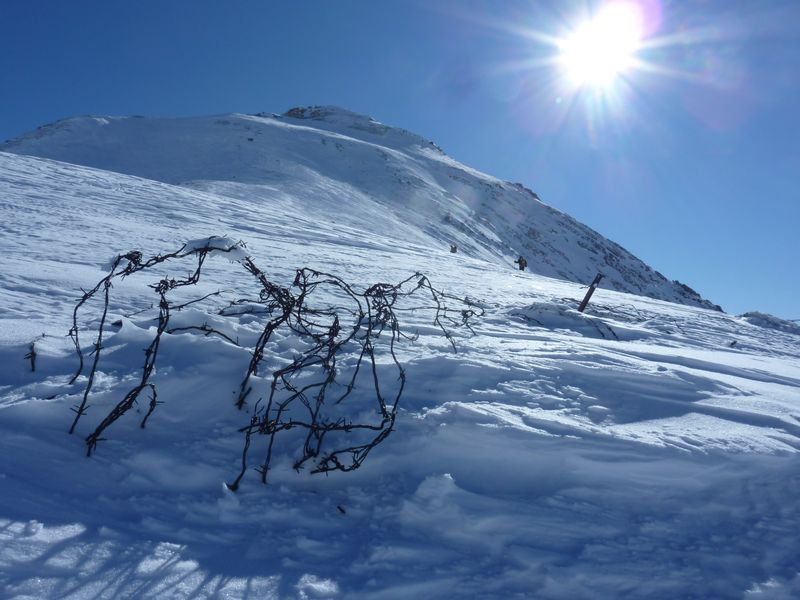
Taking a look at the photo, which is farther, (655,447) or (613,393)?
(613,393)

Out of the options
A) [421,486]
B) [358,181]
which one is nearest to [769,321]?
[421,486]

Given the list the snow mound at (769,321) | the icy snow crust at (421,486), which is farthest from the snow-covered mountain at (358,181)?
the icy snow crust at (421,486)

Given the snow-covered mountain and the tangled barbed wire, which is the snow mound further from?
the tangled barbed wire

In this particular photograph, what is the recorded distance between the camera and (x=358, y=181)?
36188 millimetres

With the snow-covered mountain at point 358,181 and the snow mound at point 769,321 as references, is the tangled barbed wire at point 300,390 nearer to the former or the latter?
the snow-covered mountain at point 358,181

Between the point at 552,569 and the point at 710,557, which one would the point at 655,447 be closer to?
the point at 710,557

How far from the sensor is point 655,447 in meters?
2.12

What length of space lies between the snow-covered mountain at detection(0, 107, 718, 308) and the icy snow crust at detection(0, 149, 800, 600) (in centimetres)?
1218

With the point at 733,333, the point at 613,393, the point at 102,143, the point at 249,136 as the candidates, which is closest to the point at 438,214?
the point at 249,136

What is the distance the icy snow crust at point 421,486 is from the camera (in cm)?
144

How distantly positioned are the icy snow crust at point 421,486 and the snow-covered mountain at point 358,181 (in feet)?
40.0

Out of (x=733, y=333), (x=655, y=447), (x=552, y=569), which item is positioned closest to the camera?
(x=552, y=569)

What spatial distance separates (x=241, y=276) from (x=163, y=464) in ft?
11.7

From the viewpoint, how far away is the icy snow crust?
1438 mm
